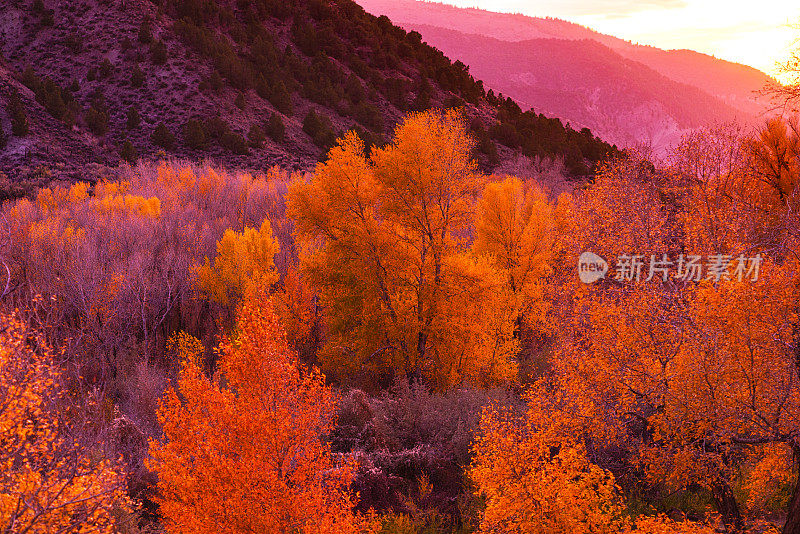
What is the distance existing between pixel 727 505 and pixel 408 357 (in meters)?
10.8

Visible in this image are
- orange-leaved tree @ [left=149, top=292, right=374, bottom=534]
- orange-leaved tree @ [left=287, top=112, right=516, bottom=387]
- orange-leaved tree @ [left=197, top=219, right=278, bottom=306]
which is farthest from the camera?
orange-leaved tree @ [left=197, top=219, right=278, bottom=306]

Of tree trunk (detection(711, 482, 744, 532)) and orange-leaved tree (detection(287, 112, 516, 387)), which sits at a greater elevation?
orange-leaved tree (detection(287, 112, 516, 387))

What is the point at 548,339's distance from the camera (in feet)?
93.5

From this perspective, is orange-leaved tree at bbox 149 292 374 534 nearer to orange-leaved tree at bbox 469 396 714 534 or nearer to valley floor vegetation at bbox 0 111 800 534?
valley floor vegetation at bbox 0 111 800 534

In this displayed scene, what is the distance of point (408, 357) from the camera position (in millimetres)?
19312

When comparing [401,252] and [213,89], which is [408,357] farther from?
[213,89]

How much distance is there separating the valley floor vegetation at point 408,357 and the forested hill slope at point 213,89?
1423cm

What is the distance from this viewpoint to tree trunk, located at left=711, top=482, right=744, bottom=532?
1045 centimetres

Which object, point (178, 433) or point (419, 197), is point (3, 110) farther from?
point (178, 433)
